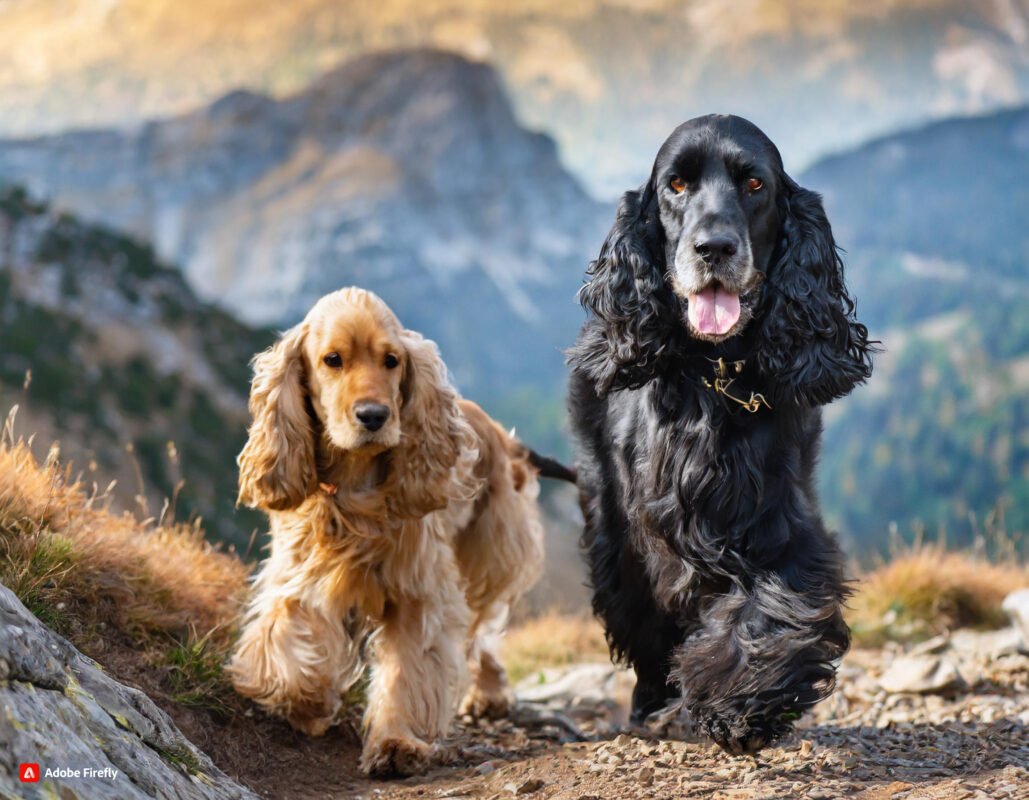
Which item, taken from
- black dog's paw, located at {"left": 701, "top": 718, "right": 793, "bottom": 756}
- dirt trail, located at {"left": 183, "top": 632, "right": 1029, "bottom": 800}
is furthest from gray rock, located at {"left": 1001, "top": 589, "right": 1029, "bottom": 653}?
black dog's paw, located at {"left": 701, "top": 718, "right": 793, "bottom": 756}

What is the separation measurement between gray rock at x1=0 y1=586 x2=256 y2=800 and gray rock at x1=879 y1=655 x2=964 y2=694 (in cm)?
378

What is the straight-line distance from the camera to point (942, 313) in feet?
525

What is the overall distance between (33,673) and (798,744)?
2711 millimetres

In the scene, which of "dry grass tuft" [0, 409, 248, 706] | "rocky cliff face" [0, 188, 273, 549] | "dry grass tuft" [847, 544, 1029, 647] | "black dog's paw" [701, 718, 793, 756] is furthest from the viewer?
"rocky cliff face" [0, 188, 273, 549]

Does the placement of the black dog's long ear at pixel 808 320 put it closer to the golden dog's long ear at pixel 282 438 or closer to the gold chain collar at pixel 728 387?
the gold chain collar at pixel 728 387

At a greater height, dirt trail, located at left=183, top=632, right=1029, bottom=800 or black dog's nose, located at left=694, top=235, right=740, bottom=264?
black dog's nose, located at left=694, top=235, right=740, bottom=264

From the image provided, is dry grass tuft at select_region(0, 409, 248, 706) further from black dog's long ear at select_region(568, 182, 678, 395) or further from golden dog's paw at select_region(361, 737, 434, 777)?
black dog's long ear at select_region(568, 182, 678, 395)

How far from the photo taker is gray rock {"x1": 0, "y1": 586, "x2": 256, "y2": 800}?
270 cm

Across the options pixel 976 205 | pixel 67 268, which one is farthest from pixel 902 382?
pixel 67 268

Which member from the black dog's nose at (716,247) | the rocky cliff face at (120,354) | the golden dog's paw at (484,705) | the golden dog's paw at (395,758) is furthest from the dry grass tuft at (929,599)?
the rocky cliff face at (120,354)

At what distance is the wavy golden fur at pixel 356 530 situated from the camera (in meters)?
4.64

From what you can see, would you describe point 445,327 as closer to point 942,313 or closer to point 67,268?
point 942,313

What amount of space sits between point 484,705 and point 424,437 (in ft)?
5.40

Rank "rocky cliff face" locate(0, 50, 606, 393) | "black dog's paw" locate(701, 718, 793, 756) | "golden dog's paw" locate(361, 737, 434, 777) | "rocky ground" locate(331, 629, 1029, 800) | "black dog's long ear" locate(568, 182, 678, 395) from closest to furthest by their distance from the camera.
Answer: "rocky ground" locate(331, 629, 1029, 800)
"black dog's paw" locate(701, 718, 793, 756)
"black dog's long ear" locate(568, 182, 678, 395)
"golden dog's paw" locate(361, 737, 434, 777)
"rocky cliff face" locate(0, 50, 606, 393)
